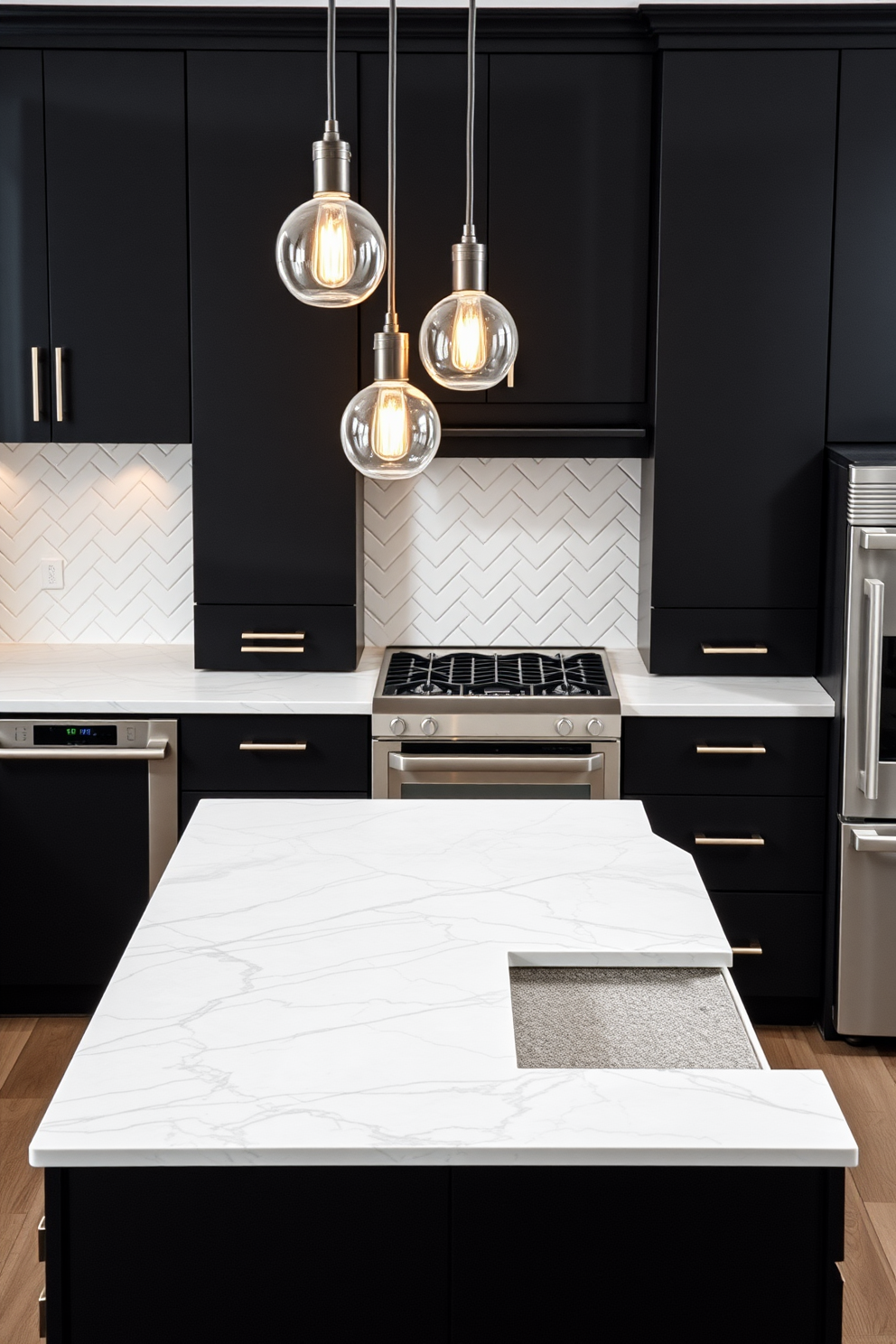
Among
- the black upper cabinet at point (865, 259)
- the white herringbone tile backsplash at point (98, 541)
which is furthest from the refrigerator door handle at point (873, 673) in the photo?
the white herringbone tile backsplash at point (98, 541)

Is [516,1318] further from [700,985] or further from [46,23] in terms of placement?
[46,23]

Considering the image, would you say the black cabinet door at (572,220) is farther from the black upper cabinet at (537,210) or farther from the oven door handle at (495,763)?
the oven door handle at (495,763)

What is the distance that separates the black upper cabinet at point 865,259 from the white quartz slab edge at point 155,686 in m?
1.50

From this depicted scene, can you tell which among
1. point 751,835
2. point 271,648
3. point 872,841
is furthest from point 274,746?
point 872,841

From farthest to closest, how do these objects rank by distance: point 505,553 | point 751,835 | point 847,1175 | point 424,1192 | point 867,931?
point 505,553, point 751,835, point 867,931, point 847,1175, point 424,1192

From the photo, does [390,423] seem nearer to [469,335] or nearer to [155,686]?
[469,335]

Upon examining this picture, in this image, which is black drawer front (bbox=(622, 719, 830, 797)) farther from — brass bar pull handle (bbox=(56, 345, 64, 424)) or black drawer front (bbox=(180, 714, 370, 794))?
brass bar pull handle (bbox=(56, 345, 64, 424))

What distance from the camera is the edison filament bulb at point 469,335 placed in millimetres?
1722

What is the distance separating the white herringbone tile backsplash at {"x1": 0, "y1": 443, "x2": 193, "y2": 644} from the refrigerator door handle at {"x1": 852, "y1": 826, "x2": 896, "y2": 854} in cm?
206

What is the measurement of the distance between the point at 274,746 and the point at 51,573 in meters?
1.11

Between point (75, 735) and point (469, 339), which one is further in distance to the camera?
point (75, 735)

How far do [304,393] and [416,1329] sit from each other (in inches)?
106

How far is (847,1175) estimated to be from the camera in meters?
3.09

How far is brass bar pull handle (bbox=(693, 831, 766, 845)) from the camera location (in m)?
3.66
